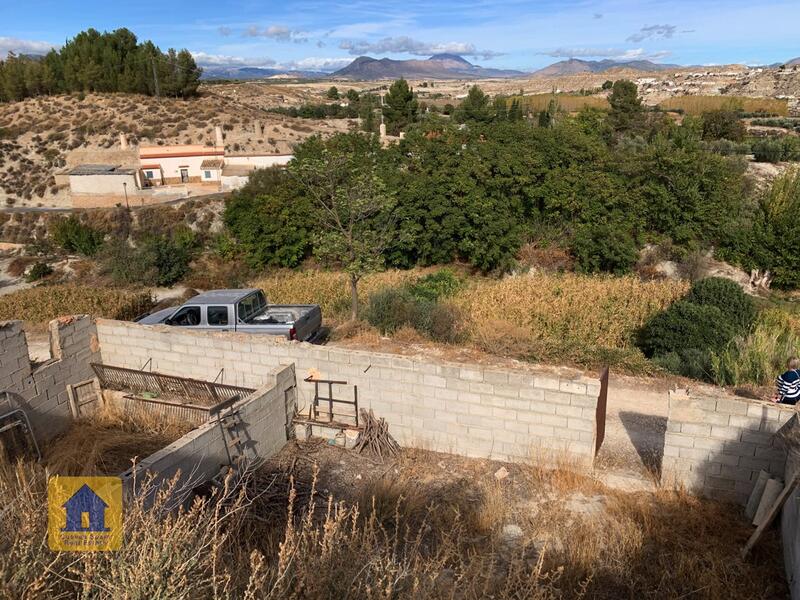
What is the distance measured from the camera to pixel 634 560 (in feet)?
Result: 19.5

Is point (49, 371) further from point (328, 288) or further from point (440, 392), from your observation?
point (328, 288)

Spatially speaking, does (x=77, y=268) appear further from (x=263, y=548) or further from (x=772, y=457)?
(x=772, y=457)

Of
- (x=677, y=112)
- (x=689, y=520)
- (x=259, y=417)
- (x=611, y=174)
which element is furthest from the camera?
(x=677, y=112)

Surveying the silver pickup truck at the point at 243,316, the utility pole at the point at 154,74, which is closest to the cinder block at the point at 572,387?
the silver pickup truck at the point at 243,316

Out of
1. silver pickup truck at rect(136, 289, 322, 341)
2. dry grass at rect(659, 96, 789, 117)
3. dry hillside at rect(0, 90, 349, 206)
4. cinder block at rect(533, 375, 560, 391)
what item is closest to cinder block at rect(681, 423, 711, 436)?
cinder block at rect(533, 375, 560, 391)

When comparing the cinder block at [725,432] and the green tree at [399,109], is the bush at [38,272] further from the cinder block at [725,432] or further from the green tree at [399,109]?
the green tree at [399,109]

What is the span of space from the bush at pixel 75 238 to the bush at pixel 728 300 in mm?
31807

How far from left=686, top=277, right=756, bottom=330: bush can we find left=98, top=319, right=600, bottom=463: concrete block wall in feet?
22.3

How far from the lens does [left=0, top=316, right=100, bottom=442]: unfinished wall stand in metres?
8.84

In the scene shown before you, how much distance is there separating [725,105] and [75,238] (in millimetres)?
62374

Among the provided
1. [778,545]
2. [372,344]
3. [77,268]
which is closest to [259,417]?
[372,344]

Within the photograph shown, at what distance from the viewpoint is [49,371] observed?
9.44 meters

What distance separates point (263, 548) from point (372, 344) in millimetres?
6996

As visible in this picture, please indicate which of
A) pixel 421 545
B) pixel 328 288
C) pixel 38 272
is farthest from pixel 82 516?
pixel 38 272
